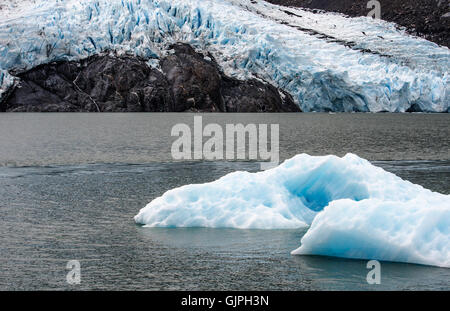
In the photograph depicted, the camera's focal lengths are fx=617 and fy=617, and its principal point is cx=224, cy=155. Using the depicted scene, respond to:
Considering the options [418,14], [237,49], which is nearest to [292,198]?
[237,49]

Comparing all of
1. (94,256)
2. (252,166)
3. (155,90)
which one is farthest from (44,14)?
(94,256)

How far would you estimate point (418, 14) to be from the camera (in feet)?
526

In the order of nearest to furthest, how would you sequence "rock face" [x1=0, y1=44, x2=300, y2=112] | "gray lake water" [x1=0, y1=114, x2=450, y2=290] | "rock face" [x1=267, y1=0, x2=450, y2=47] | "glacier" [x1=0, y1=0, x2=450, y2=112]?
"gray lake water" [x1=0, y1=114, x2=450, y2=290] < "glacier" [x1=0, y1=0, x2=450, y2=112] < "rock face" [x1=0, y1=44, x2=300, y2=112] < "rock face" [x1=267, y1=0, x2=450, y2=47]

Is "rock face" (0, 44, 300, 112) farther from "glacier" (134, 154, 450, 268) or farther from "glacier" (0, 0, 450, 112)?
"glacier" (134, 154, 450, 268)

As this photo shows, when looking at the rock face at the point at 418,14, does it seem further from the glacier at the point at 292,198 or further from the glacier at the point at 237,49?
the glacier at the point at 292,198

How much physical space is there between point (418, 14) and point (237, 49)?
101 metres

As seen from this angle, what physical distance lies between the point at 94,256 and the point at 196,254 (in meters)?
1.79

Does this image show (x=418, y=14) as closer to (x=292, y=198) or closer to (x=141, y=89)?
(x=141, y=89)

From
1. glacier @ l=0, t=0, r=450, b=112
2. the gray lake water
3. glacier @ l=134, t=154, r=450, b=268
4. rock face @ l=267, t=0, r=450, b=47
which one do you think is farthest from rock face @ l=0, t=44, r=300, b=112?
rock face @ l=267, t=0, r=450, b=47

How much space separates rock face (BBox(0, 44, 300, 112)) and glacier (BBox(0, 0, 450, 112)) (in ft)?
4.27

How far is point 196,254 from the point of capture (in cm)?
1097

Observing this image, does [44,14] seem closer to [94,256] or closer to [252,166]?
[252,166]

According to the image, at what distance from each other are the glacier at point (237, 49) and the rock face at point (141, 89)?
4.27 feet

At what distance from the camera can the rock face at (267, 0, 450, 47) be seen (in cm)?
14900
